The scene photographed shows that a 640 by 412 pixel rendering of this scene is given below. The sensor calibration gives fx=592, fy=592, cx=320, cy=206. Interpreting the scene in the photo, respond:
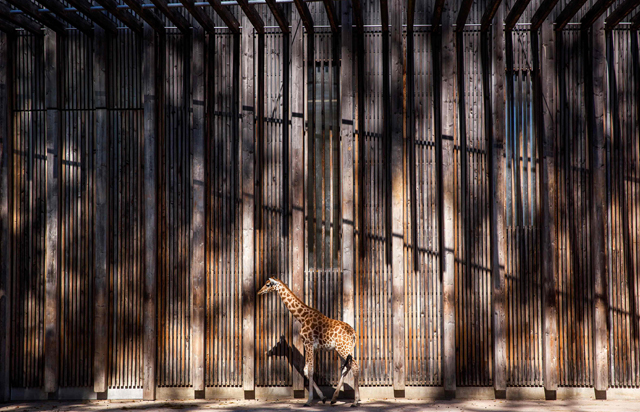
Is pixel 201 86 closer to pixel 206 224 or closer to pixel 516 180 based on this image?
pixel 206 224

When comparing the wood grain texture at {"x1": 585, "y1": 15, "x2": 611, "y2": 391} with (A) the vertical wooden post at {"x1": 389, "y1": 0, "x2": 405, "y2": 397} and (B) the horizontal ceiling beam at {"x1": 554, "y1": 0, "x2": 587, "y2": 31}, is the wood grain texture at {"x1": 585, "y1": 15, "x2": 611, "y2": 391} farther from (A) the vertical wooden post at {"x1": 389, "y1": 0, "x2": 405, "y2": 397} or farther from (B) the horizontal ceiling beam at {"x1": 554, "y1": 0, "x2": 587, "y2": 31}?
(A) the vertical wooden post at {"x1": 389, "y1": 0, "x2": 405, "y2": 397}

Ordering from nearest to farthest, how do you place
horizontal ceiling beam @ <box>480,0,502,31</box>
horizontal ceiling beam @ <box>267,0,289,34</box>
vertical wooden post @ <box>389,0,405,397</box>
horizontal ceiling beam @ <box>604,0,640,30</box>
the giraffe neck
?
1. horizontal ceiling beam @ <box>604,0,640,30</box>
2. horizontal ceiling beam @ <box>267,0,289,34</box>
3. horizontal ceiling beam @ <box>480,0,502,31</box>
4. the giraffe neck
5. vertical wooden post @ <box>389,0,405,397</box>

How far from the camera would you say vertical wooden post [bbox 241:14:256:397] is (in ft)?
31.5

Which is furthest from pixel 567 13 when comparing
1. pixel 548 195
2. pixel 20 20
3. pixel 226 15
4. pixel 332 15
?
pixel 20 20

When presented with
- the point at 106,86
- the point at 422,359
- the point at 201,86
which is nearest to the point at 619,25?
the point at 422,359

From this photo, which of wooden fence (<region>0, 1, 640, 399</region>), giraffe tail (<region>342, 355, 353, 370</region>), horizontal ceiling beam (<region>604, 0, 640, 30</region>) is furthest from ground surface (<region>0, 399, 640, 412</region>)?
horizontal ceiling beam (<region>604, 0, 640, 30</region>)

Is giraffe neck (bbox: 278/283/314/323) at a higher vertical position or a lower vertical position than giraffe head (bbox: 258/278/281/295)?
lower

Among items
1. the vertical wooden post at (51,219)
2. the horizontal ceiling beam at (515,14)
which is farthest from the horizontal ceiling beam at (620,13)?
the vertical wooden post at (51,219)

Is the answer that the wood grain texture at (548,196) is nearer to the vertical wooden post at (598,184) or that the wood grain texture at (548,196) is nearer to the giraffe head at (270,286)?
the vertical wooden post at (598,184)

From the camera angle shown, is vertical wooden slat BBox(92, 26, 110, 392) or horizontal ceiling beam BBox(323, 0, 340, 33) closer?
horizontal ceiling beam BBox(323, 0, 340, 33)

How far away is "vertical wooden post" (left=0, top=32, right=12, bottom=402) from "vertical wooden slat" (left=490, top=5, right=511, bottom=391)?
312 inches

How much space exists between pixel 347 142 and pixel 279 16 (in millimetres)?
2271

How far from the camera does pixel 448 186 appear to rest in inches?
381

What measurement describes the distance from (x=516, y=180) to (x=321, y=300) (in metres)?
3.78
